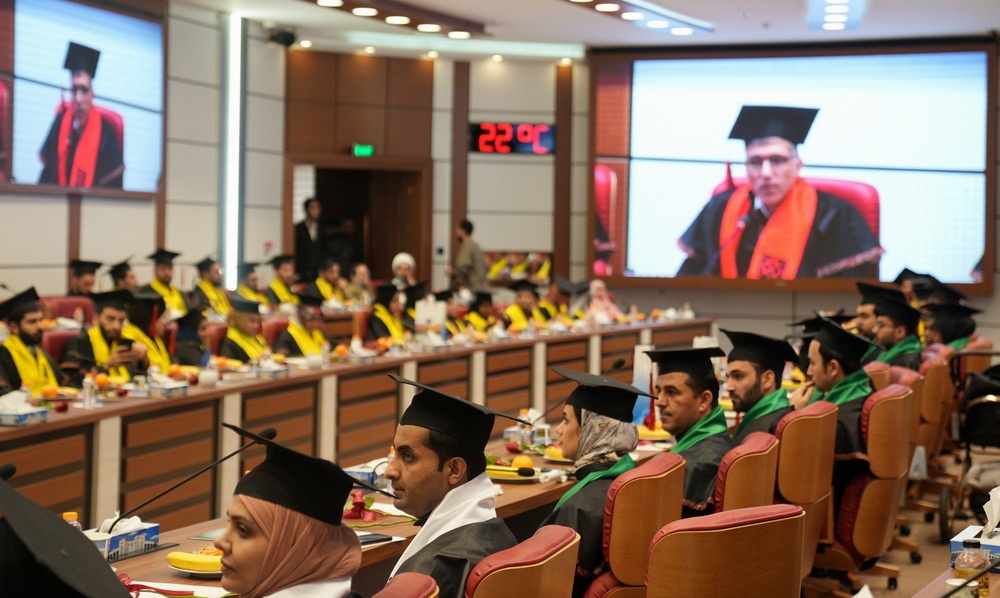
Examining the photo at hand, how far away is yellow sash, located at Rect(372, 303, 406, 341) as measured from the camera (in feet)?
34.3

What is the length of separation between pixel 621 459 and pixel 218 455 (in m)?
3.14

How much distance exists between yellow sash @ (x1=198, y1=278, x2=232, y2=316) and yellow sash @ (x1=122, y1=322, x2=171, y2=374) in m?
3.75

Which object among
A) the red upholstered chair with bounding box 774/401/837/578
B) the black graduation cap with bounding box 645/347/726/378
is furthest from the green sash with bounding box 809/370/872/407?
the black graduation cap with bounding box 645/347/726/378

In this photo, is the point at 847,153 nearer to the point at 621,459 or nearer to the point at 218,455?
the point at 218,455

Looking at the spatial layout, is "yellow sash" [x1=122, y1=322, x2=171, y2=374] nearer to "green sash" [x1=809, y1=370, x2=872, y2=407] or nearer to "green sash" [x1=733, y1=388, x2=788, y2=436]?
"green sash" [x1=733, y1=388, x2=788, y2=436]

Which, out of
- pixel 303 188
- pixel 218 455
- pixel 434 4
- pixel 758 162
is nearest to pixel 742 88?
pixel 758 162

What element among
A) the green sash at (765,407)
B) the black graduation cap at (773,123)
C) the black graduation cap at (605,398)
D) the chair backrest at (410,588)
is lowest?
the green sash at (765,407)

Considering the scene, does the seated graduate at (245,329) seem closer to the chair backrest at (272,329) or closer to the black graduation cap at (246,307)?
the black graduation cap at (246,307)

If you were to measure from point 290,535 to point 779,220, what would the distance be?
1277 cm

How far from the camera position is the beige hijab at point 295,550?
2.22 metres

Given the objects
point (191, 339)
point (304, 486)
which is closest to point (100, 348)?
point (191, 339)

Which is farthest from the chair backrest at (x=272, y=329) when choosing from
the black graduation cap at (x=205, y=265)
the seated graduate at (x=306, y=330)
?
the black graduation cap at (x=205, y=265)

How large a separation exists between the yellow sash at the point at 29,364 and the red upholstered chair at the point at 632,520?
435 cm

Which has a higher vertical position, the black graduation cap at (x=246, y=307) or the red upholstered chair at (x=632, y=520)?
the black graduation cap at (x=246, y=307)
